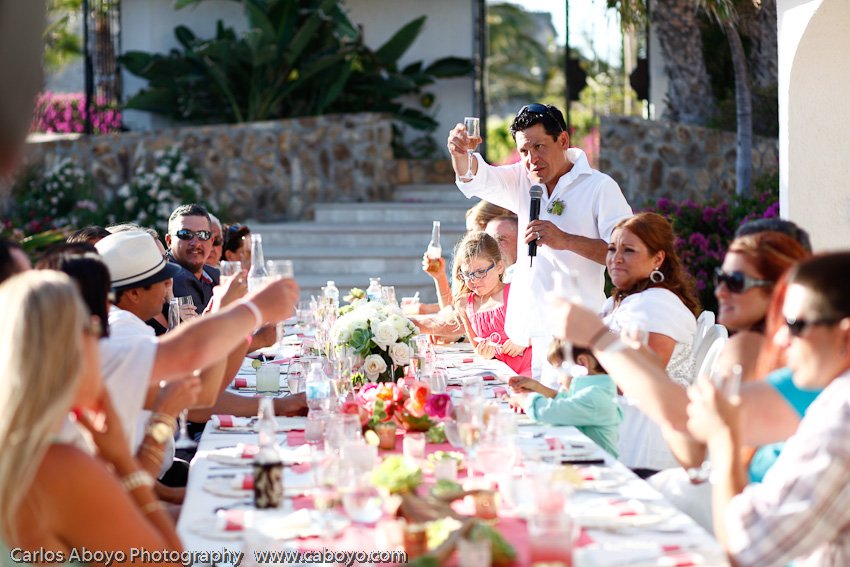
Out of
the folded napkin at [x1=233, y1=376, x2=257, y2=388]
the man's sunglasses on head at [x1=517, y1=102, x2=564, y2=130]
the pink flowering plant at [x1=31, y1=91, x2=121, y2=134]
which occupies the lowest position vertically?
the folded napkin at [x1=233, y1=376, x2=257, y2=388]

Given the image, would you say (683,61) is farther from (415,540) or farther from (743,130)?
(415,540)

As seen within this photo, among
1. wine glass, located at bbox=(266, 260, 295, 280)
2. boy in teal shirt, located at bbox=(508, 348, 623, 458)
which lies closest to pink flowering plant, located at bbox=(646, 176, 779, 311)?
boy in teal shirt, located at bbox=(508, 348, 623, 458)

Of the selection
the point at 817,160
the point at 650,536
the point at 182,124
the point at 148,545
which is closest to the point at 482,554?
the point at 650,536

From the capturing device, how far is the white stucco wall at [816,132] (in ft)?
21.6

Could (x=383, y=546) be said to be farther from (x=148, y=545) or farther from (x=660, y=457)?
(x=660, y=457)

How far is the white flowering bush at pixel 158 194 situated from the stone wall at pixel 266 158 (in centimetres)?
33

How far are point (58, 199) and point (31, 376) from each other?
1045cm

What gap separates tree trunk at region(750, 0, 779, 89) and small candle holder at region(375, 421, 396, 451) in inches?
374

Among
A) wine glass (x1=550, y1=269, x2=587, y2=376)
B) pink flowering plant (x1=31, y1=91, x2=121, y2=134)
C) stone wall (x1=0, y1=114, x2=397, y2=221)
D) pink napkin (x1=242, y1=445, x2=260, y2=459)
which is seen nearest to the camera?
wine glass (x1=550, y1=269, x2=587, y2=376)

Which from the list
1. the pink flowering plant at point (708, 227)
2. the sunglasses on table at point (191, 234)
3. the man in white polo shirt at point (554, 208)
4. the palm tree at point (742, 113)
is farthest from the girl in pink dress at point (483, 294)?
the palm tree at point (742, 113)

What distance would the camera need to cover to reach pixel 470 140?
571cm

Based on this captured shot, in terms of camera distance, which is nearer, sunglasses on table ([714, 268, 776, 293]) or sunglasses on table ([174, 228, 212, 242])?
sunglasses on table ([714, 268, 776, 293])

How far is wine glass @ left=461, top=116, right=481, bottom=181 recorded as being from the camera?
5.63 meters

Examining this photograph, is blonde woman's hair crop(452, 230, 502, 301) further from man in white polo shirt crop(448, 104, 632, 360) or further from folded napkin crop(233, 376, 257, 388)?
folded napkin crop(233, 376, 257, 388)
